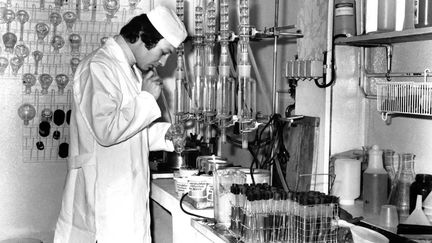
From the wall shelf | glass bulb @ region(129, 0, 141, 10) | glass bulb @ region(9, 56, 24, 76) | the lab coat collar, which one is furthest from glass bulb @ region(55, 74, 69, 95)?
the wall shelf

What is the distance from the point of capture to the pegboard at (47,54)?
3.28 m

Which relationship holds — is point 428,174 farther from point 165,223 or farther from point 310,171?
point 165,223

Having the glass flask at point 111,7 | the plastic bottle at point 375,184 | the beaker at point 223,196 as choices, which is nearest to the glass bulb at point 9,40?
the glass flask at point 111,7

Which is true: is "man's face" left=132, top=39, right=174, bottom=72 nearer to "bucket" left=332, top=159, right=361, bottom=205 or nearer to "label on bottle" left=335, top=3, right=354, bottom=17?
"label on bottle" left=335, top=3, right=354, bottom=17

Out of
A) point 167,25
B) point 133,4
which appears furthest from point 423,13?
point 133,4

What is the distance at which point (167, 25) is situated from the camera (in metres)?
2.50

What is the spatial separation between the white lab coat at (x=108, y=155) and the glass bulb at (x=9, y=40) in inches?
37.1

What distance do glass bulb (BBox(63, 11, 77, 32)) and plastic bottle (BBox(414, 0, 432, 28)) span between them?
83.5 inches

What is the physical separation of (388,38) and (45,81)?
2098 mm

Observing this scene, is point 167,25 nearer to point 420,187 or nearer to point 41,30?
point 41,30

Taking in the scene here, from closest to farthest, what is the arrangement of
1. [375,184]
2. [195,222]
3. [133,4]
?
[195,222] → [375,184] → [133,4]

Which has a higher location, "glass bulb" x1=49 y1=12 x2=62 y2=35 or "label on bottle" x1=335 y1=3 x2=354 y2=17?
"glass bulb" x1=49 y1=12 x2=62 y2=35

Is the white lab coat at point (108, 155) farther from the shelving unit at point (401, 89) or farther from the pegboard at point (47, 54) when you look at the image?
the shelving unit at point (401, 89)

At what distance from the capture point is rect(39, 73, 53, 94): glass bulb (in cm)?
332
